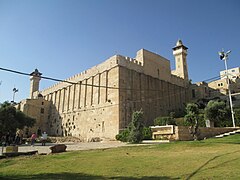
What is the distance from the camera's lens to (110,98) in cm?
3189

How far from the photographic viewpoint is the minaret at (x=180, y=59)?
2018 inches

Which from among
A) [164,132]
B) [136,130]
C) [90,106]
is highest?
[90,106]

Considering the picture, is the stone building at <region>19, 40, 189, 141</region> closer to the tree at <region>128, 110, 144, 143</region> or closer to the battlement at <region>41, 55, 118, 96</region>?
the battlement at <region>41, 55, 118, 96</region>

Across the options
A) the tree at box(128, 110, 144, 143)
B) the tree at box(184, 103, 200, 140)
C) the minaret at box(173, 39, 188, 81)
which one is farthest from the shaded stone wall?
the tree at box(128, 110, 144, 143)

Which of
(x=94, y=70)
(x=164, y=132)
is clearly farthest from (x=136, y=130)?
(x=94, y=70)

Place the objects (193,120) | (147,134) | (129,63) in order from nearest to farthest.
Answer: (147,134)
(193,120)
(129,63)

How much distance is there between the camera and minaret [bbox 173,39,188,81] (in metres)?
51.2

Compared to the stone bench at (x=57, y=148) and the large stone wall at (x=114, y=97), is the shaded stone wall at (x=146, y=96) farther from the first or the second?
the stone bench at (x=57, y=148)

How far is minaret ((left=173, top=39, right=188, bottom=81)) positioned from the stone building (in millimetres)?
534

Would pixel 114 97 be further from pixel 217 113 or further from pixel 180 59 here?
pixel 180 59

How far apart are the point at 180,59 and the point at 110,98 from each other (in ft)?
89.0

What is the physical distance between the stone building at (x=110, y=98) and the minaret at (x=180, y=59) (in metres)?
0.53

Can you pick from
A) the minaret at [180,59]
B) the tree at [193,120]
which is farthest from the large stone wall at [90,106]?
the minaret at [180,59]

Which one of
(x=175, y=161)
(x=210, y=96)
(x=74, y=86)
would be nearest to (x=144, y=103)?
(x=74, y=86)
